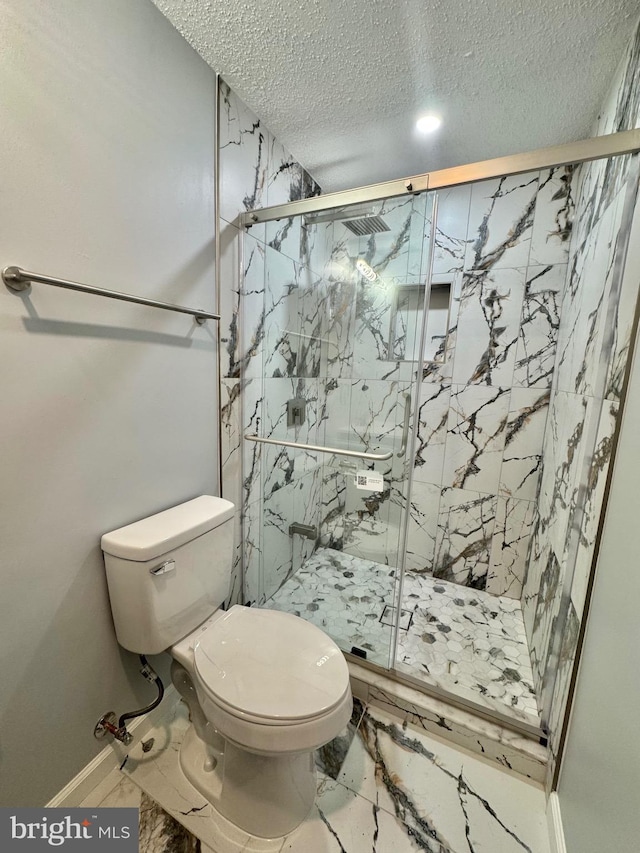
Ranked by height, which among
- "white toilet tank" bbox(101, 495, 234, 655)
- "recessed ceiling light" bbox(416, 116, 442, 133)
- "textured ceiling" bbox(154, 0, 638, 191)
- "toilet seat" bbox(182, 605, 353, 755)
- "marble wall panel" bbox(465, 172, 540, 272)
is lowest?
"toilet seat" bbox(182, 605, 353, 755)

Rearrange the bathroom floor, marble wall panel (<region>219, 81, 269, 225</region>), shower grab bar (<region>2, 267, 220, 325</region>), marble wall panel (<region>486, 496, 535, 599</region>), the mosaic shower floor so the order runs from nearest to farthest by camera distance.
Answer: shower grab bar (<region>2, 267, 220, 325</region>), the bathroom floor, marble wall panel (<region>219, 81, 269, 225</region>), the mosaic shower floor, marble wall panel (<region>486, 496, 535, 599</region>)

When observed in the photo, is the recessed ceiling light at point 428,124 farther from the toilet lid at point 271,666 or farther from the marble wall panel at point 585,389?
the toilet lid at point 271,666

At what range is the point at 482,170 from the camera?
0.99 meters

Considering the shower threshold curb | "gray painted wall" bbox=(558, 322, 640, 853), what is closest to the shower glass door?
the shower threshold curb

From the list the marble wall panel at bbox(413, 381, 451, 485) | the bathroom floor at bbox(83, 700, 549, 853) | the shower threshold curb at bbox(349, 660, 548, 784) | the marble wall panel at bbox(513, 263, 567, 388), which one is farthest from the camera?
the marble wall panel at bbox(413, 381, 451, 485)

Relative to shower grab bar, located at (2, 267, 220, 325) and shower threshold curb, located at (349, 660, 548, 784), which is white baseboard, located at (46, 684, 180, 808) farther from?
shower grab bar, located at (2, 267, 220, 325)

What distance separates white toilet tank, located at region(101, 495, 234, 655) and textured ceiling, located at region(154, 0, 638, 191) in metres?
1.56

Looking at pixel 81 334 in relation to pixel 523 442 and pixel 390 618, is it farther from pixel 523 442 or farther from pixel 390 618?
pixel 523 442

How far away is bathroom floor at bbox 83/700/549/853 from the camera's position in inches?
37.9

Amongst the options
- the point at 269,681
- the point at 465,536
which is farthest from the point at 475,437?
the point at 269,681

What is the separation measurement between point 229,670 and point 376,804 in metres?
0.65

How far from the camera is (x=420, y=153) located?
1.56 metres

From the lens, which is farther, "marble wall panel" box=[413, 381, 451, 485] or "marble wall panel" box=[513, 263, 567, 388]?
"marble wall panel" box=[413, 381, 451, 485]

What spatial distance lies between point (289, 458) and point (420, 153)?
5.19 feet
